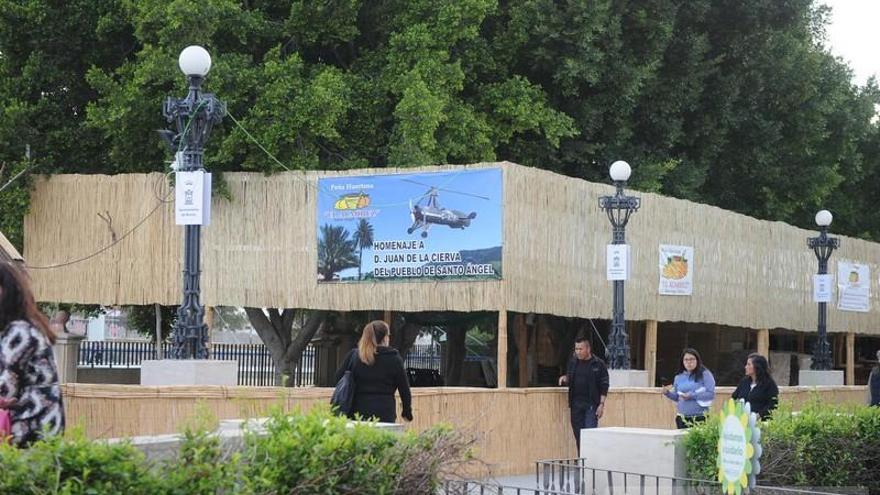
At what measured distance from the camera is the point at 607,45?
26.9 meters

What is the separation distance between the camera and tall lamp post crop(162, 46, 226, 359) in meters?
15.3

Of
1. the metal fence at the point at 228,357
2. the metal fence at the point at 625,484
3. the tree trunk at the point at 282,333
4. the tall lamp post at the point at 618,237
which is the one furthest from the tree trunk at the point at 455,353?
the metal fence at the point at 625,484

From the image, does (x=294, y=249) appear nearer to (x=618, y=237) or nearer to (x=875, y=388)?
(x=618, y=237)

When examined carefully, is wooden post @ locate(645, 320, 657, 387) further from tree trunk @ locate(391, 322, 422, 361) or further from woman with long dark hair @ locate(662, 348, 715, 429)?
woman with long dark hair @ locate(662, 348, 715, 429)

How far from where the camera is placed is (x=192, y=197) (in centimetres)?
1526

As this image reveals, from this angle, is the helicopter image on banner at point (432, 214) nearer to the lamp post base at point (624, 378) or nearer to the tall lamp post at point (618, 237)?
the tall lamp post at point (618, 237)

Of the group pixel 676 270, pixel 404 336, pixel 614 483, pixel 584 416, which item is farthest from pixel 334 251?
pixel 614 483

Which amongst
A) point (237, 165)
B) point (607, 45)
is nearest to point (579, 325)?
point (607, 45)

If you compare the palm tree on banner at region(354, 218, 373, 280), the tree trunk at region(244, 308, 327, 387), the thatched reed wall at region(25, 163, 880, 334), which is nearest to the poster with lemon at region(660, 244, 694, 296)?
the thatched reed wall at region(25, 163, 880, 334)

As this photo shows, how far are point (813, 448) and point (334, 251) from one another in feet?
32.4

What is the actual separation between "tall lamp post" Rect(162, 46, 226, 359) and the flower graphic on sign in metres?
7.58

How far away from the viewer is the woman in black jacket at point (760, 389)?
46.4 feet

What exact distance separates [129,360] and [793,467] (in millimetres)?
29289

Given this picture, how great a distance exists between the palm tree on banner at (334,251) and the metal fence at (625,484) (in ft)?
28.2
